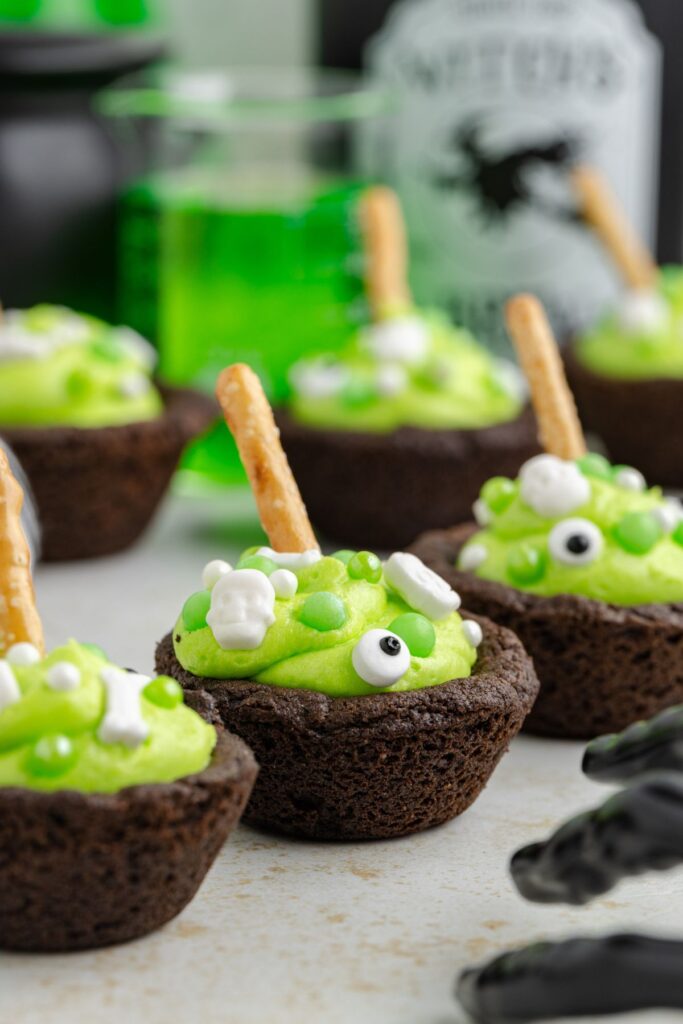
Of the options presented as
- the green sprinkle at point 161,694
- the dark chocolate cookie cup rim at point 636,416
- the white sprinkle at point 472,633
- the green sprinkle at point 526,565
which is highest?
the green sprinkle at point 161,694

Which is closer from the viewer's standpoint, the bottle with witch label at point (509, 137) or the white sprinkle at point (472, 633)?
the white sprinkle at point (472, 633)

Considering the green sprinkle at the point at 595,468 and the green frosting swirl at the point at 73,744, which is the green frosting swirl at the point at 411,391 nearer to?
the green sprinkle at the point at 595,468

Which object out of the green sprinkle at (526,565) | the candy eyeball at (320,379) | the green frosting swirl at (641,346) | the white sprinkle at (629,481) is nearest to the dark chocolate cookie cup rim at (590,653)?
the green sprinkle at (526,565)

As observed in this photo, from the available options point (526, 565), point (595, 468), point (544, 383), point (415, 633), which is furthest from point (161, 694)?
point (544, 383)

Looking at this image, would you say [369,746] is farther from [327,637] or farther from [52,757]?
[52,757]

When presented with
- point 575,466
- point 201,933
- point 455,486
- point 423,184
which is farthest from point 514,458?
point 201,933

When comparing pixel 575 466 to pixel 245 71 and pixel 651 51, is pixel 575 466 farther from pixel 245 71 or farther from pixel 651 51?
pixel 245 71
